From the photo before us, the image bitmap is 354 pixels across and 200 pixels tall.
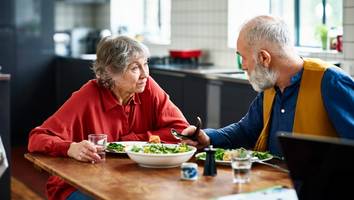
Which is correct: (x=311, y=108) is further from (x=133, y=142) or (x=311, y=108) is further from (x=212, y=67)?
(x=212, y=67)

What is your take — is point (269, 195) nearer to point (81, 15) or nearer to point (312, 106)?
point (312, 106)

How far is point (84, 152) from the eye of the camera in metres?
2.55

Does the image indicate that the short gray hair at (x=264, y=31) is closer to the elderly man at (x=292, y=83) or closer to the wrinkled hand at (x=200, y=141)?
the elderly man at (x=292, y=83)

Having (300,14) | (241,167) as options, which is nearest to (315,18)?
(300,14)

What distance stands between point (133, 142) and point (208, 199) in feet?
2.92

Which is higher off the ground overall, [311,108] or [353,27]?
[353,27]

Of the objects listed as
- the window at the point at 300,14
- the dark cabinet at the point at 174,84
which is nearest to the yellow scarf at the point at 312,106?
the window at the point at 300,14

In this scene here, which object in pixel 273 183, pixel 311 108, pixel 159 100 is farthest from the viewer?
pixel 159 100

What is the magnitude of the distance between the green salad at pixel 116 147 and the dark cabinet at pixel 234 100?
76.0 inches

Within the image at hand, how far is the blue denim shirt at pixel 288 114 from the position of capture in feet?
8.14

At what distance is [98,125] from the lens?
2.91 m

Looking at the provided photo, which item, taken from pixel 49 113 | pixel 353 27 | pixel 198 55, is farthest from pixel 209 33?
pixel 49 113

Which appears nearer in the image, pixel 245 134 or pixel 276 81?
pixel 276 81

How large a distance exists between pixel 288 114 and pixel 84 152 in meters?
0.82
